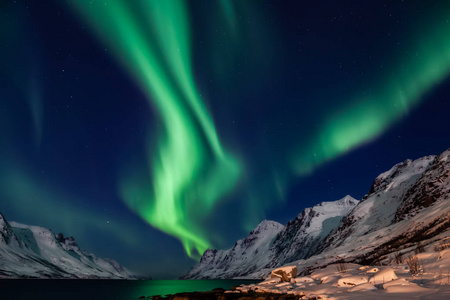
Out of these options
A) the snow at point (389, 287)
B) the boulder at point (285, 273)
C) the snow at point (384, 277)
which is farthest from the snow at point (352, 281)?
the boulder at point (285, 273)

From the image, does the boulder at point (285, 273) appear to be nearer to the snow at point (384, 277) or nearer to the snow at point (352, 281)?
the snow at point (352, 281)

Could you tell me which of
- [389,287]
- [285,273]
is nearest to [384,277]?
[389,287]

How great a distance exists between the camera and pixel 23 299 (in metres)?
68.3

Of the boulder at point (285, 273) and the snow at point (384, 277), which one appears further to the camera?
the boulder at point (285, 273)

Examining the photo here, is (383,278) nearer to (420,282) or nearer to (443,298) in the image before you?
(420,282)

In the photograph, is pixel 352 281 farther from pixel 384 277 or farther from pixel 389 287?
pixel 389 287

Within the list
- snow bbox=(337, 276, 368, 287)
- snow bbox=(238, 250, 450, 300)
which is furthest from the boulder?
snow bbox=(337, 276, 368, 287)

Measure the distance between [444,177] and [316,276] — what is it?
156 metres

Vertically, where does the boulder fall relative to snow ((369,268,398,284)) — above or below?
above

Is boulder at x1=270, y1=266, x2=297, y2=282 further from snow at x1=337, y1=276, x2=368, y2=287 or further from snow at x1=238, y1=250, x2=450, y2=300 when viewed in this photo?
snow at x1=337, y1=276, x2=368, y2=287

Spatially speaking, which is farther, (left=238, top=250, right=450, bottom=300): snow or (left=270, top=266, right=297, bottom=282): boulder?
(left=270, top=266, right=297, bottom=282): boulder

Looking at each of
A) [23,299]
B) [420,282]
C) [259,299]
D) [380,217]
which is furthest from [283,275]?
[380,217]

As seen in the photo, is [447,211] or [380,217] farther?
[380,217]

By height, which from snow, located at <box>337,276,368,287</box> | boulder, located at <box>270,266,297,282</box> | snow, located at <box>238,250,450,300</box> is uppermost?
boulder, located at <box>270,266,297,282</box>
